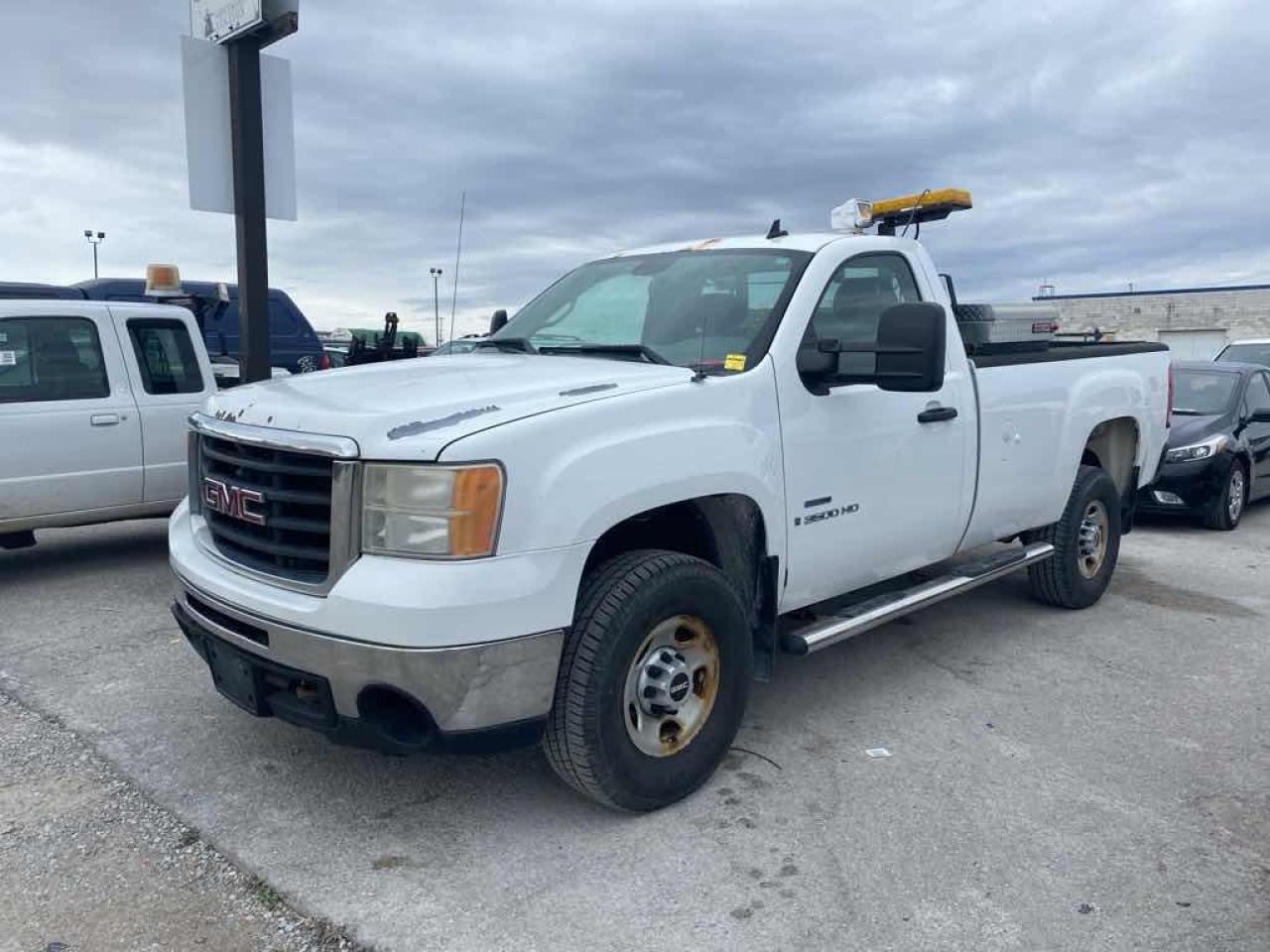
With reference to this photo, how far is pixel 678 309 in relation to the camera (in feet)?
13.1

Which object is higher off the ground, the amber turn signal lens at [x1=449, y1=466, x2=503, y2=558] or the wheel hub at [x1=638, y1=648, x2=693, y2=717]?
the amber turn signal lens at [x1=449, y1=466, x2=503, y2=558]

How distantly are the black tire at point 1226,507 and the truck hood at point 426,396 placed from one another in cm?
721

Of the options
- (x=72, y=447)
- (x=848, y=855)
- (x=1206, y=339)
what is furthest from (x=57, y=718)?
(x=1206, y=339)

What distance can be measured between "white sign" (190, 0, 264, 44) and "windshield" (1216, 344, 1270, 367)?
1350 centimetres

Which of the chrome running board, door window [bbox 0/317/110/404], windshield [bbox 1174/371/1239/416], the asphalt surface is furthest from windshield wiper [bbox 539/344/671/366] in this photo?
windshield [bbox 1174/371/1239/416]

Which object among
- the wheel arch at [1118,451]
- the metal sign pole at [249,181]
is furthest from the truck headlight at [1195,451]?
the metal sign pole at [249,181]

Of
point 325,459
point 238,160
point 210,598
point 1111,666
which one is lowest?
point 1111,666

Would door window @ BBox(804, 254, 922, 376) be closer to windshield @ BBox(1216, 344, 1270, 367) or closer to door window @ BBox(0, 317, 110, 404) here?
door window @ BBox(0, 317, 110, 404)

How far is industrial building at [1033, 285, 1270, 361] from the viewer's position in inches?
1401

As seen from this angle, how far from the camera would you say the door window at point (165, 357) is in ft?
21.8

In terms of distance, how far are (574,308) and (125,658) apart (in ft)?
8.92

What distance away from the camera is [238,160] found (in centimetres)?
705

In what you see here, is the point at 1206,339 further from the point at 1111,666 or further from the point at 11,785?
the point at 11,785

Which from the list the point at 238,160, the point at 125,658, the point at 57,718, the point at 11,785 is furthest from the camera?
the point at 238,160
